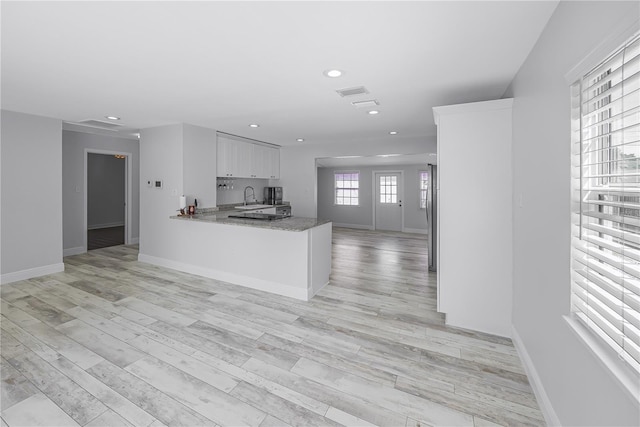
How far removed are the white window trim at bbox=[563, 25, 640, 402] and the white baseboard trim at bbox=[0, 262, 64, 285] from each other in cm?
609

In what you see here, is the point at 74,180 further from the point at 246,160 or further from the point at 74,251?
the point at 246,160

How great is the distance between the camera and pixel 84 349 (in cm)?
240

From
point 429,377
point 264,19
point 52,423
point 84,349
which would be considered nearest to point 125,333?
point 84,349

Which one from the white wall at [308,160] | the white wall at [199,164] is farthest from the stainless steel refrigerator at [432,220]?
the white wall at [199,164]

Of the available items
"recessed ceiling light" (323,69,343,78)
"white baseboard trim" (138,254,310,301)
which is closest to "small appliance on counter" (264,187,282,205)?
"white baseboard trim" (138,254,310,301)

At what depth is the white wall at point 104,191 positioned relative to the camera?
28.0ft

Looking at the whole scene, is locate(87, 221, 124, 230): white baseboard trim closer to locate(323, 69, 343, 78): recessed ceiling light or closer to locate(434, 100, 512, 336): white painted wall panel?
locate(323, 69, 343, 78): recessed ceiling light

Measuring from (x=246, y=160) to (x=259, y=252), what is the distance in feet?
9.03

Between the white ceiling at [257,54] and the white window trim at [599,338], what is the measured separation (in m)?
0.60

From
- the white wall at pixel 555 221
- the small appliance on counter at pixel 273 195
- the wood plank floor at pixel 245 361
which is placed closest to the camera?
the white wall at pixel 555 221

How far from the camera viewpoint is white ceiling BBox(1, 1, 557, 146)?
1.71 metres

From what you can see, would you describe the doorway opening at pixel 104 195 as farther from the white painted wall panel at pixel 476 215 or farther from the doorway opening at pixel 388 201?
the white painted wall panel at pixel 476 215

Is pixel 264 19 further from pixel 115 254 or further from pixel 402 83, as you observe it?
pixel 115 254

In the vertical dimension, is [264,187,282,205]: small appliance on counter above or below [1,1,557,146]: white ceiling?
below
